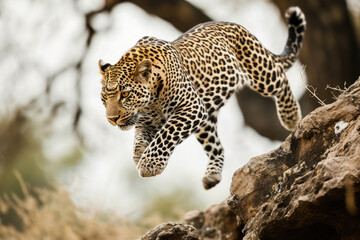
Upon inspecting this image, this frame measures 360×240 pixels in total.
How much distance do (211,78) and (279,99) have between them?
65.6 inches

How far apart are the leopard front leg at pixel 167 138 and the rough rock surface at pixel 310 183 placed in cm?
76

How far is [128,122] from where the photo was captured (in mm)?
7555

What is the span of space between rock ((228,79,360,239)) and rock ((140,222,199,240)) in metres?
0.58

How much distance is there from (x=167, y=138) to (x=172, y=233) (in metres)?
1.22

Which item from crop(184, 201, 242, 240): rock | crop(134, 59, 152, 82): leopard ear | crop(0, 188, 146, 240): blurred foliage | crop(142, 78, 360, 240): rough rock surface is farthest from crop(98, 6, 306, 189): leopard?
crop(0, 188, 146, 240): blurred foliage

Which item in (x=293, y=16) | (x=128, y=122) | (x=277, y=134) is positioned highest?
(x=293, y=16)

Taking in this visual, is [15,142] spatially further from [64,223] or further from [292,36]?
[292,36]

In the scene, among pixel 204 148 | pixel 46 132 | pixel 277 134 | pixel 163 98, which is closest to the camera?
pixel 163 98

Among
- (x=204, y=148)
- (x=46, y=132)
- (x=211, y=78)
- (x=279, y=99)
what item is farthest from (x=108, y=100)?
(x=46, y=132)

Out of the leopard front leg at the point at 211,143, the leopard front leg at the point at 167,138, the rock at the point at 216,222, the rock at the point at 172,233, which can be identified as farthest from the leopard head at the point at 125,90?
the leopard front leg at the point at 211,143

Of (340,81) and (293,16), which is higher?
(293,16)

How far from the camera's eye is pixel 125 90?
24.8ft

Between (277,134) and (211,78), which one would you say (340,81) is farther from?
(211,78)

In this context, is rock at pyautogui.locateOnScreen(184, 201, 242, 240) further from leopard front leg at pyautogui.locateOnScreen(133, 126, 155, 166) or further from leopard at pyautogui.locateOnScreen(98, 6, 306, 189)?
leopard front leg at pyautogui.locateOnScreen(133, 126, 155, 166)
